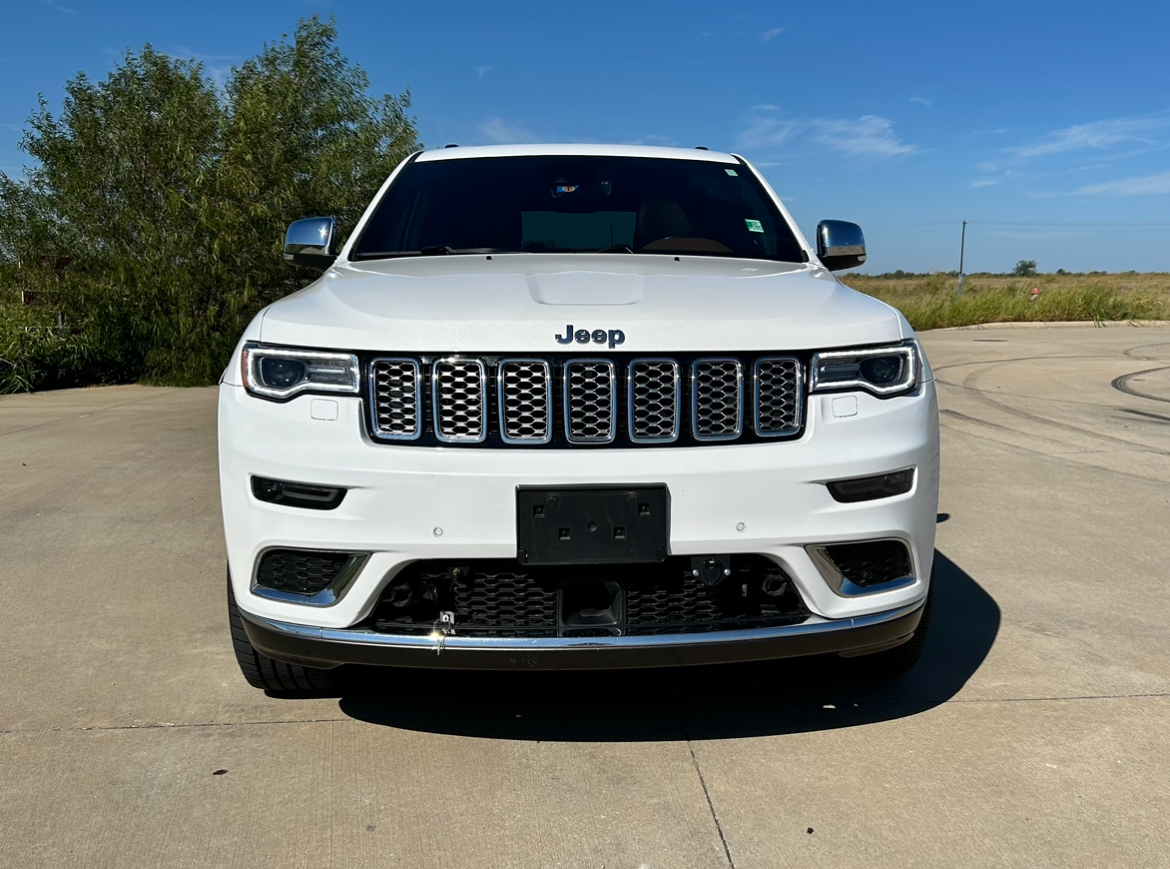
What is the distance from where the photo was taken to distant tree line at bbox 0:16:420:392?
13492 mm

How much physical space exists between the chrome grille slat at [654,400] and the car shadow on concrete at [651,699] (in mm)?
932

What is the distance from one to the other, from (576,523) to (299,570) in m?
0.73

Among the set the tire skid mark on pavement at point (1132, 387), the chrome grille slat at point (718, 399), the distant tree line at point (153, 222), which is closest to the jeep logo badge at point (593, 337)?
the chrome grille slat at point (718, 399)

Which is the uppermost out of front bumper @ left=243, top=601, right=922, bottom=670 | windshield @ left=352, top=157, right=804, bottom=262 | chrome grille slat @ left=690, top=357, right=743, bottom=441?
windshield @ left=352, top=157, right=804, bottom=262

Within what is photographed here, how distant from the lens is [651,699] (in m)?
3.36

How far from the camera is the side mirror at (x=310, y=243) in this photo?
4.20 meters

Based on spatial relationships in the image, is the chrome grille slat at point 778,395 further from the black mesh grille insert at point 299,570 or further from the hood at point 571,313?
the black mesh grille insert at point 299,570

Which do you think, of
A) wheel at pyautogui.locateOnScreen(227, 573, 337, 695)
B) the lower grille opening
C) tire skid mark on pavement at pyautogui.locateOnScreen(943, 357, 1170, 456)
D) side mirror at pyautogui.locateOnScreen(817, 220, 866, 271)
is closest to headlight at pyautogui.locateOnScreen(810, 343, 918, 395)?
the lower grille opening

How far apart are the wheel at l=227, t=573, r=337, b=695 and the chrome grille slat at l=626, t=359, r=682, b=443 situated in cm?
124

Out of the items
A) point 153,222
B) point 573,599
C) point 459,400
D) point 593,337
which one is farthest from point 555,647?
point 153,222

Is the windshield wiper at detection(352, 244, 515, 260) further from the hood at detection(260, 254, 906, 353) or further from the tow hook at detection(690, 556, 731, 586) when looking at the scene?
the tow hook at detection(690, 556, 731, 586)

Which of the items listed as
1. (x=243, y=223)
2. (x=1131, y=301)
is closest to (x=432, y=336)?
(x=243, y=223)

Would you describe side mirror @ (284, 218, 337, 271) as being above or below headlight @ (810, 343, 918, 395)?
above

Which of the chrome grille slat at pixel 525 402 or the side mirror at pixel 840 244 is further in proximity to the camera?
the side mirror at pixel 840 244
